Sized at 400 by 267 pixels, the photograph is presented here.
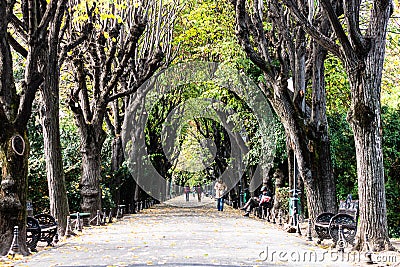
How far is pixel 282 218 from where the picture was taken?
74.7 ft

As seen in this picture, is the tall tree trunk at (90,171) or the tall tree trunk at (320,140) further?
the tall tree trunk at (90,171)

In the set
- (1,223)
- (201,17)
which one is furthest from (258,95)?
(1,223)

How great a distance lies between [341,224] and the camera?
14.1 meters

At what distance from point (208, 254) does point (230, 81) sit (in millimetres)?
16201

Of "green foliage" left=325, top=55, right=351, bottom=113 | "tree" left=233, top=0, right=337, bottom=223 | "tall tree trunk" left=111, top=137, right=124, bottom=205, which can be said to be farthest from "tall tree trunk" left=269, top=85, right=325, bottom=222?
"tall tree trunk" left=111, top=137, right=124, bottom=205

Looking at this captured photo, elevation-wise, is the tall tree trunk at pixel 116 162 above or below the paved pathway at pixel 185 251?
above

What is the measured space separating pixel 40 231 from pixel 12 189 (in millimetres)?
1683

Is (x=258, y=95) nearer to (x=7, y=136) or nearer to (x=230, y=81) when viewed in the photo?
(x=230, y=81)

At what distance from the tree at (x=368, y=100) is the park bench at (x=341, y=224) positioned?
104 centimetres

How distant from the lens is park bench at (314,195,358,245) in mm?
13766

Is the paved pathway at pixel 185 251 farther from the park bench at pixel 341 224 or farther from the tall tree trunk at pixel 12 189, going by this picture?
the tall tree trunk at pixel 12 189

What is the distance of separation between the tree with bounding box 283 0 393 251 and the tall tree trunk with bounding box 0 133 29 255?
7001mm

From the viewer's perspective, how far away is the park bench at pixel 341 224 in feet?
45.2

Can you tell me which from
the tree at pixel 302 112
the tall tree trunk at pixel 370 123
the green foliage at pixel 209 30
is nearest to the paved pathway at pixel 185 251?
the tall tree trunk at pixel 370 123
